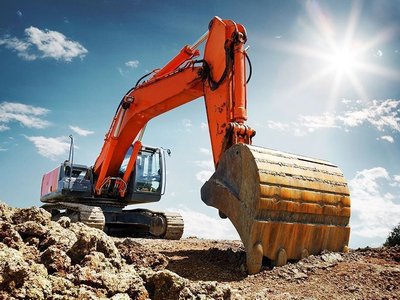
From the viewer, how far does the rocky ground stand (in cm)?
273

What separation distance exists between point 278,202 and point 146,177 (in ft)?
19.2

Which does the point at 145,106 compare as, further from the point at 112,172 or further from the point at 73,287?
the point at 73,287

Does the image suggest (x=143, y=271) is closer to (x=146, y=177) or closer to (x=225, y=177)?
(x=225, y=177)

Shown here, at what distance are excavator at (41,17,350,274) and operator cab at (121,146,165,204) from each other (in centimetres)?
3

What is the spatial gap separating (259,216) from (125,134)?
5509 millimetres

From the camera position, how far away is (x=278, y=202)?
4.98 m

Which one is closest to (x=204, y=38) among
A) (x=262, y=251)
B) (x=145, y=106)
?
(x=145, y=106)

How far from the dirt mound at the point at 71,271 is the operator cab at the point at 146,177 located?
19.6 feet

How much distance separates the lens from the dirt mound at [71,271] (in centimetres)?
263

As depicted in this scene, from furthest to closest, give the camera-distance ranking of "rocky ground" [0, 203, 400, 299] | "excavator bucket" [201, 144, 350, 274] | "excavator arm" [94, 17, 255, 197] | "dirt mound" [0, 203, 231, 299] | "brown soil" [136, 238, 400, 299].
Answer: "excavator arm" [94, 17, 255, 197]
"excavator bucket" [201, 144, 350, 274]
"brown soil" [136, 238, 400, 299]
"rocky ground" [0, 203, 400, 299]
"dirt mound" [0, 203, 231, 299]

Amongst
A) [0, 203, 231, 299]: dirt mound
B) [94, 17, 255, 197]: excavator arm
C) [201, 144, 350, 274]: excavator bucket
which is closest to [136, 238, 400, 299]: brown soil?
[201, 144, 350, 274]: excavator bucket

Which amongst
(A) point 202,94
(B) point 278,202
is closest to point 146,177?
(A) point 202,94

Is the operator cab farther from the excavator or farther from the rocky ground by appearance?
the rocky ground

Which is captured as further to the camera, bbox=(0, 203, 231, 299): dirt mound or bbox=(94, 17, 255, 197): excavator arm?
bbox=(94, 17, 255, 197): excavator arm
